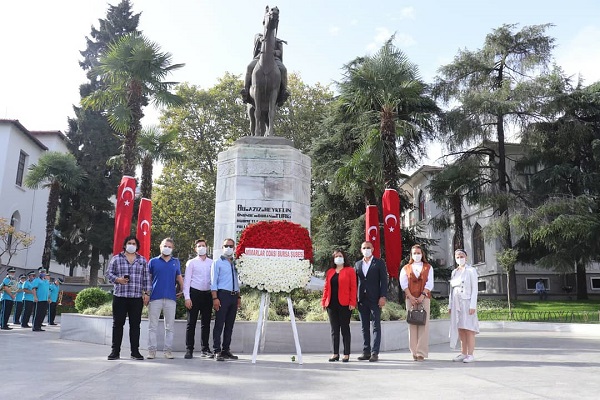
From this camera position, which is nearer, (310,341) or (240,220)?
(310,341)

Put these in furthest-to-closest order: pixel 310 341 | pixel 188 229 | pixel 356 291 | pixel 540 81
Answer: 1. pixel 188 229
2. pixel 540 81
3. pixel 310 341
4. pixel 356 291

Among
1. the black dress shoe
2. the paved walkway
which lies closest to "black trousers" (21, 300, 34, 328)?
the paved walkway

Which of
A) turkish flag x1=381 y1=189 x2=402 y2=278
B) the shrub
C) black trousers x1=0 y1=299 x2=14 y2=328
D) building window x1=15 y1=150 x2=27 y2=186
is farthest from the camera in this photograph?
building window x1=15 y1=150 x2=27 y2=186

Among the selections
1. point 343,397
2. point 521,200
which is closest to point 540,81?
point 521,200

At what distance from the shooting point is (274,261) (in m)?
8.16

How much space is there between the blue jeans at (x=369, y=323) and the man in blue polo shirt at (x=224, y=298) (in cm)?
214

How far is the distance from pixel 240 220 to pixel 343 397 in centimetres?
741

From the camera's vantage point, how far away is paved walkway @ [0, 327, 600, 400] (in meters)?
5.09

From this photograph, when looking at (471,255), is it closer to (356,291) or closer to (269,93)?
(269,93)

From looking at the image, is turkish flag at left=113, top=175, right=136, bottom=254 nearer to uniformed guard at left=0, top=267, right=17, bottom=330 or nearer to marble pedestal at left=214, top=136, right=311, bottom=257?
uniformed guard at left=0, top=267, right=17, bottom=330

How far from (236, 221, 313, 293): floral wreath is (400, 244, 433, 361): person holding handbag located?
72.0 inches

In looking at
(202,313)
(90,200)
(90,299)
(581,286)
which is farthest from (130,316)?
(581,286)

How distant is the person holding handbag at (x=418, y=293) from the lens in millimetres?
8492

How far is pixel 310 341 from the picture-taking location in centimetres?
948
